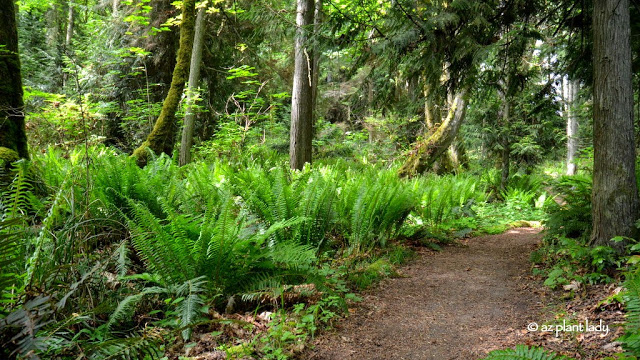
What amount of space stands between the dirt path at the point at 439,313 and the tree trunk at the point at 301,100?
3806mm

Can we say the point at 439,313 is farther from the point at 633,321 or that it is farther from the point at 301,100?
the point at 301,100

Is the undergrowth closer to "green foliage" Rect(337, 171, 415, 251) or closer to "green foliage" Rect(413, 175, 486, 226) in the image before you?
"green foliage" Rect(337, 171, 415, 251)

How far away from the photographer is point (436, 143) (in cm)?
1047

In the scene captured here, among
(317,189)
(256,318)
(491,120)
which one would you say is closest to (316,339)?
(256,318)

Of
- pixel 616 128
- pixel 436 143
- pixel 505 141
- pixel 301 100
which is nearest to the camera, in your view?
pixel 616 128

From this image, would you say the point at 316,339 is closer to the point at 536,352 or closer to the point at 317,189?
the point at 536,352

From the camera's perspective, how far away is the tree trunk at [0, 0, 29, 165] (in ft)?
12.8

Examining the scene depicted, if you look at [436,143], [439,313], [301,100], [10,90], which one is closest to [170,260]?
[439,313]

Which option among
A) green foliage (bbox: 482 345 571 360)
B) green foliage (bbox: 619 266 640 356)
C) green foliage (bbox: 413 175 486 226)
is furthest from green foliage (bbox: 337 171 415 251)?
green foliage (bbox: 619 266 640 356)

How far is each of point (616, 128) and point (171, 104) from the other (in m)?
6.59

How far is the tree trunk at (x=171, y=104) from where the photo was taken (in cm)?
705

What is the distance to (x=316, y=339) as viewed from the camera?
8.85 feet

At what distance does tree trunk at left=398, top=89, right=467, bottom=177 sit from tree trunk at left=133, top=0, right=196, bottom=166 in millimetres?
6250

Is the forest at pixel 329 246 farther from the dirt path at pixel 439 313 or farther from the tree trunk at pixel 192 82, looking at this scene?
the tree trunk at pixel 192 82
